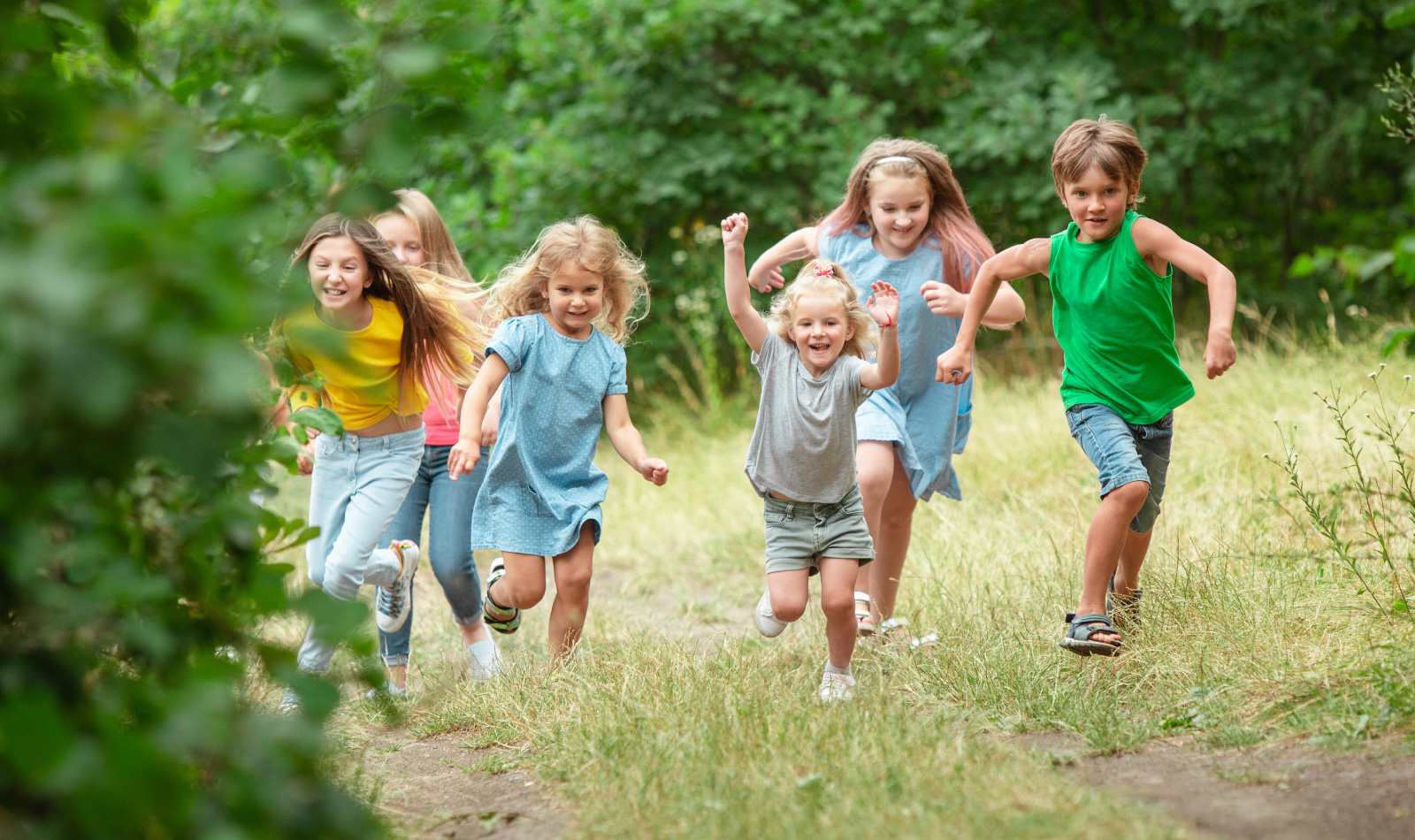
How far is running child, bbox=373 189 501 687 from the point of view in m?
4.36

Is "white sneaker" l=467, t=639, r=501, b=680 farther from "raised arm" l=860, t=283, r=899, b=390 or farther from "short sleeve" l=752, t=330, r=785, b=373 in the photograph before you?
"raised arm" l=860, t=283, r=899, b=390

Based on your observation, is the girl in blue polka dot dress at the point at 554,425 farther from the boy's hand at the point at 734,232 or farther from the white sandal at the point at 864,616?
the white sandal at the point at 864,616

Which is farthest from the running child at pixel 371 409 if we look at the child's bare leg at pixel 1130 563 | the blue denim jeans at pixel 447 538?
the child's bare leg at pixel 1130 563

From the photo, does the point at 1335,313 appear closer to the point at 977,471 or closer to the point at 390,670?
the point at 977,471

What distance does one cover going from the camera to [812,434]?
3.69 meters

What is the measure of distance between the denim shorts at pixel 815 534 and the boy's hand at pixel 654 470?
1.21ft

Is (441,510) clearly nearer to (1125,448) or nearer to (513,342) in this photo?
(513,342)

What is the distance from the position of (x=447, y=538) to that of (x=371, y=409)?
56 centimetres

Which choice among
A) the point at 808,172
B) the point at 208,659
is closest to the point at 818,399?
the point at 208,659

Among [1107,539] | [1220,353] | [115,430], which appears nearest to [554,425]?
[1107,539]

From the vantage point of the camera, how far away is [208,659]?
167 centimetres

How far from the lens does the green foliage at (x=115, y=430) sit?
1.24m

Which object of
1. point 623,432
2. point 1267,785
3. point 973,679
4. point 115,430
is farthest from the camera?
point 623,432

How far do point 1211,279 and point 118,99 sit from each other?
9.35 feet
